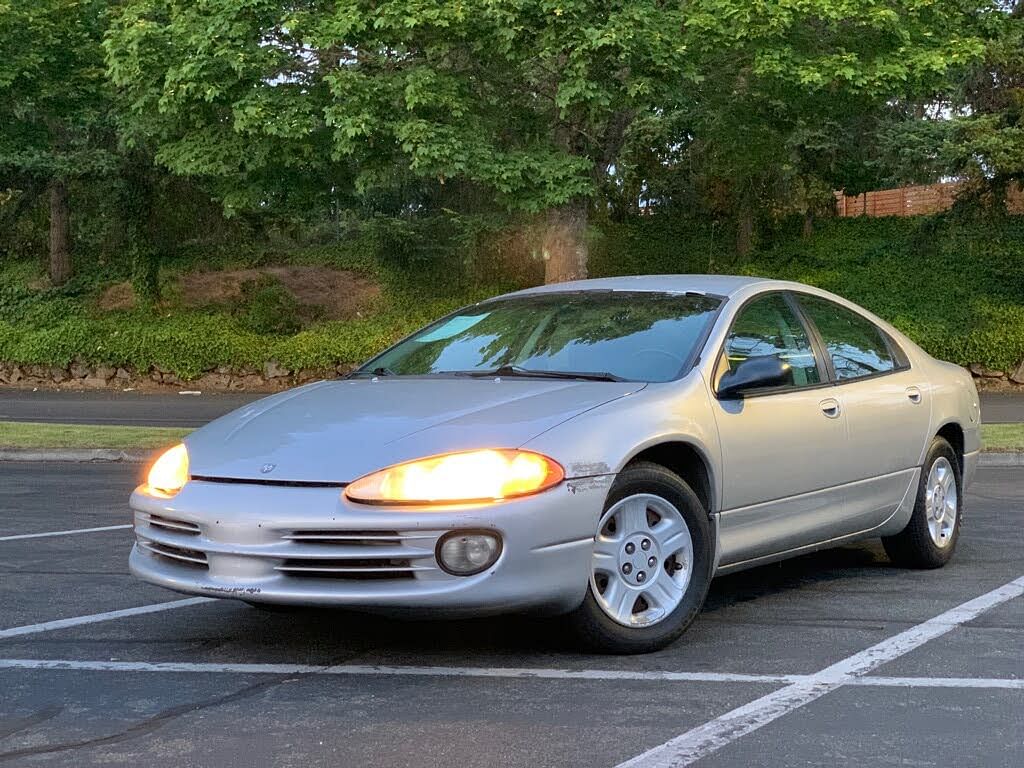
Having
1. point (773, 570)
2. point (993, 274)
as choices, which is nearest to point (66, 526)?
point (773, 570)

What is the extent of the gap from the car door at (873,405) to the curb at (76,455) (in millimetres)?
8795

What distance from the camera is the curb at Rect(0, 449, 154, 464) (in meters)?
13.8

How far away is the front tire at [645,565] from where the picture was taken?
5004mm

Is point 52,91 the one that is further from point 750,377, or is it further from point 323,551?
point 323,551

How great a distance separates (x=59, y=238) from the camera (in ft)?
108

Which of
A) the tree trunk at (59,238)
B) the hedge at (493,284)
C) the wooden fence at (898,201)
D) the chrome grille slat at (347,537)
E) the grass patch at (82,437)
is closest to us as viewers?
the chrome grille slat at (347,537)

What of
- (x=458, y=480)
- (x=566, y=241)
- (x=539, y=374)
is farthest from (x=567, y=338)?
(x=566, y=241)

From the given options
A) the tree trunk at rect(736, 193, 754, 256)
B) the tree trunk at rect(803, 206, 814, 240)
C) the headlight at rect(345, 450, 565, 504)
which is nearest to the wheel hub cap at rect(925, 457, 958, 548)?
the headlight at rect(345, 450, 565, 504)

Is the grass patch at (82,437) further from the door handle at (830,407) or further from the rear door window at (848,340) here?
the door handle at (830,407)

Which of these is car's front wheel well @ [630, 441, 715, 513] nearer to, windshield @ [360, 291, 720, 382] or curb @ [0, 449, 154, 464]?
windshield @ [360, 291, 720, 382]

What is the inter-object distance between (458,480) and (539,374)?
1078 mm

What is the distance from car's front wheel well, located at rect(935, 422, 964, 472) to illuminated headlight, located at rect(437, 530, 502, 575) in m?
3.57

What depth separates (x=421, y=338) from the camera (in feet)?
21.4

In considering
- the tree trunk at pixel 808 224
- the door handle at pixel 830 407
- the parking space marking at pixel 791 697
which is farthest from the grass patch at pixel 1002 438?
the tree trunk at pixel 808 224
